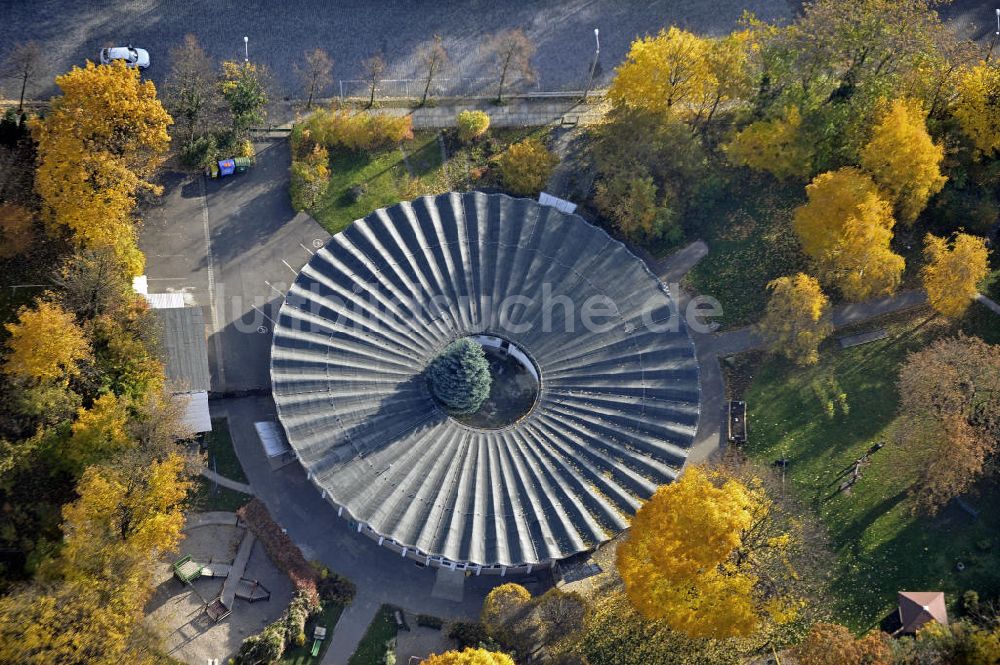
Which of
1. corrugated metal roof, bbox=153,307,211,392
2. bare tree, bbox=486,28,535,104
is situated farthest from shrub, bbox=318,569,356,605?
bare tree, bbox=486,28,535,104

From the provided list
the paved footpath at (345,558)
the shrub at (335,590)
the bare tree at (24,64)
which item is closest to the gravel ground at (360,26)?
the bare tree at (24,64)

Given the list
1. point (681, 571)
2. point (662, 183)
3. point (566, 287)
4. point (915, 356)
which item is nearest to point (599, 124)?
point (662, 183)

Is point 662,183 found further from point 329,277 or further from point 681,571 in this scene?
point 681,571

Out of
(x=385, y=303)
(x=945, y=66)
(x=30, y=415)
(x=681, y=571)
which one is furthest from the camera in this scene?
(x=945, y=66)

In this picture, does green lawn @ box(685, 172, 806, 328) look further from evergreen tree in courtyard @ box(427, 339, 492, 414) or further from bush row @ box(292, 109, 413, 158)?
bush row @ box(292, 109, 413, 158)

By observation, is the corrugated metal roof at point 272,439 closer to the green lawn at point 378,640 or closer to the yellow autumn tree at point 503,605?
the green lawn at point 378,640
